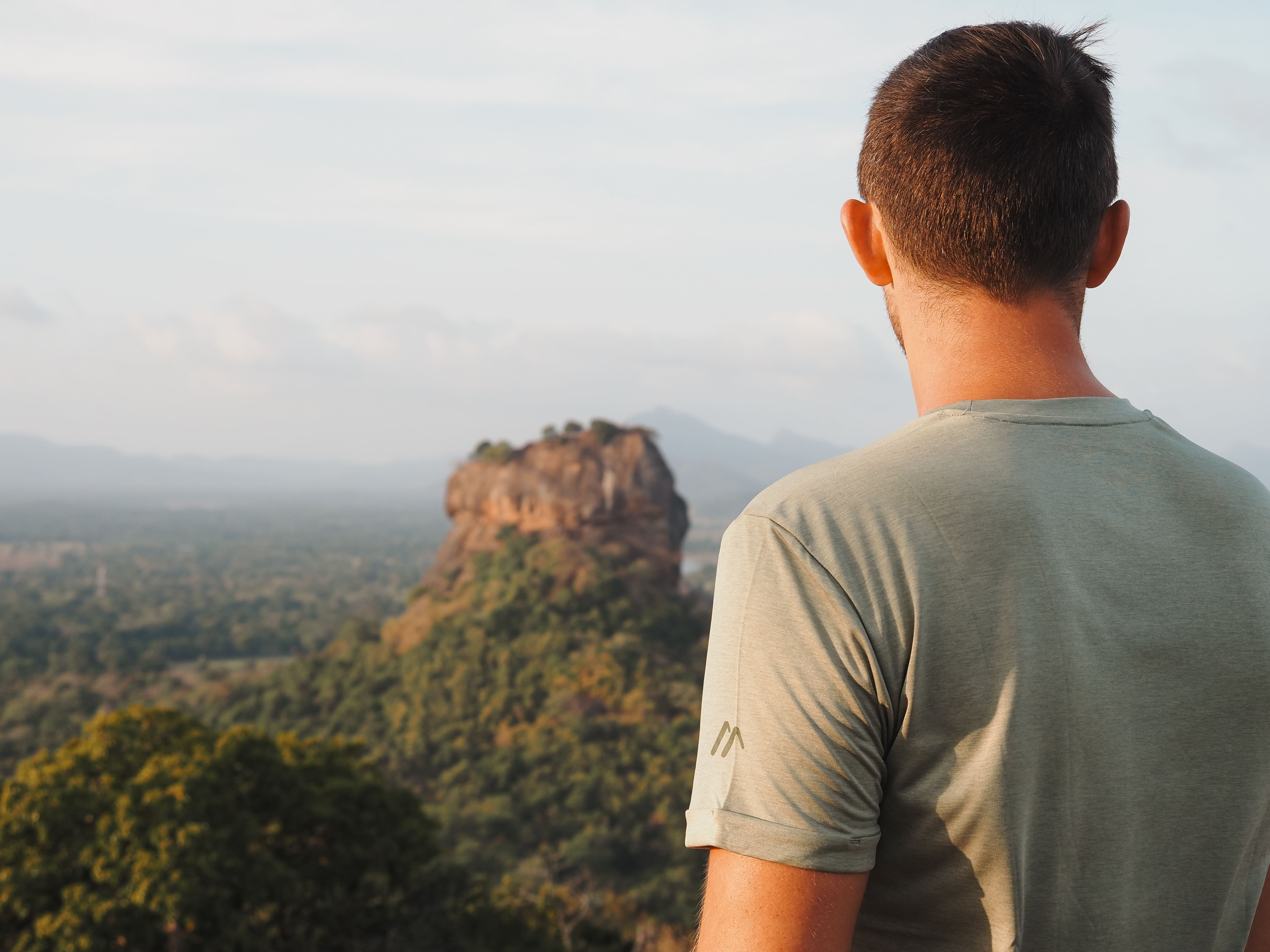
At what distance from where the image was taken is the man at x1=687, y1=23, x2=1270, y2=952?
0.83m

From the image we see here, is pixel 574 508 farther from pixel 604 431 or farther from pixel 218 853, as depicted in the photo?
pixel 218 853

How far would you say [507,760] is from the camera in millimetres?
22438

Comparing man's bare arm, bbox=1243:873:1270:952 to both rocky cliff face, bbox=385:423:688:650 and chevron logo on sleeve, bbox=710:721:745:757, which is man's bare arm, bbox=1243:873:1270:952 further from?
rocky cliff face, bbox=385:423:688:650

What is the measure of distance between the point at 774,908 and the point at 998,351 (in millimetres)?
613

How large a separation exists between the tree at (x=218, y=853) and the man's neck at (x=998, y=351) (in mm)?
10674

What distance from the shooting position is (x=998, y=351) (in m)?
1.01

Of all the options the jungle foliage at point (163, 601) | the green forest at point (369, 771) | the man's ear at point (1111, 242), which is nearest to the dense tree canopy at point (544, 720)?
the green forest at point (369, 771)

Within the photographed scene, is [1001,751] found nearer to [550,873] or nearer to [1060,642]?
[1060,642]

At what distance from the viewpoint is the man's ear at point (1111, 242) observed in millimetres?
1081

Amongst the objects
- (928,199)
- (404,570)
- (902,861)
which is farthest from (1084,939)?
(404,570)

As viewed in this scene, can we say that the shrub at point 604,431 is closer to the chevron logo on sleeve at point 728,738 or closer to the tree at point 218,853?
the tree at point 218,853

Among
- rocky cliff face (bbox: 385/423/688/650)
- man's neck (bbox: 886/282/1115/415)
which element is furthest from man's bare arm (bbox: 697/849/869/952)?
rocky cliff face (bbox: 385/423/688/650)

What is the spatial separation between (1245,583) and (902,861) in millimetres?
441

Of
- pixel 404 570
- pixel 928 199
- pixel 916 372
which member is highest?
pixel 928 199
